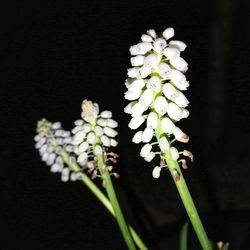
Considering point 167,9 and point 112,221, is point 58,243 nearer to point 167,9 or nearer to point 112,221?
point 112,221

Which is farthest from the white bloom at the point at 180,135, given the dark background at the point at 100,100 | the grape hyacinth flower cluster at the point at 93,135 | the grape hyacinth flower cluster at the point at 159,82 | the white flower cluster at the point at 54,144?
the dark background at the point at 100,100

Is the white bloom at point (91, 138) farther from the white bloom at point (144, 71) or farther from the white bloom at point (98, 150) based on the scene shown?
the white bloom at point (144, 71)

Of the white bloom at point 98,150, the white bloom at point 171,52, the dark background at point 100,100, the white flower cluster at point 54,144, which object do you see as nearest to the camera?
the white bloom at point 171,52

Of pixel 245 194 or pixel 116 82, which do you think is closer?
pixel 245 194

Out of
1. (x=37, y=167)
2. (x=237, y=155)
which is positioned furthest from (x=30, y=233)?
(x=237, y=155)

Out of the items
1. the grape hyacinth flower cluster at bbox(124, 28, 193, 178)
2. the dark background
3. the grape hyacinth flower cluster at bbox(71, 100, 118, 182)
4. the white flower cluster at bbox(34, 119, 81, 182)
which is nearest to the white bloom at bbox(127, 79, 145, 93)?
the grape hyacinth flower cluster at bbox(124, 28, 193, 178)

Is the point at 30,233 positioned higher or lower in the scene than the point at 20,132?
lower
